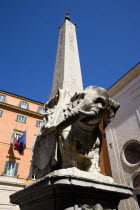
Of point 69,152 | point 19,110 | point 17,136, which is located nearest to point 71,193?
point 69,152

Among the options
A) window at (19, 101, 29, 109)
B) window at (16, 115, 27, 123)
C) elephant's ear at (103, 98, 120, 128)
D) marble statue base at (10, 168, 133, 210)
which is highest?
window at (19, 101, 29, 109)

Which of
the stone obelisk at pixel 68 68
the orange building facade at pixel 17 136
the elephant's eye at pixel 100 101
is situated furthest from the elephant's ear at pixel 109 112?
the orange building facade at pixel 17 136

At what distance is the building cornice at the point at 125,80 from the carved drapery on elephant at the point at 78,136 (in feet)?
42.6

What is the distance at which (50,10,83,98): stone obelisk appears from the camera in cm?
→ 436

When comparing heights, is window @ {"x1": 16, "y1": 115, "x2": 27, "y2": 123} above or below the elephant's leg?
above

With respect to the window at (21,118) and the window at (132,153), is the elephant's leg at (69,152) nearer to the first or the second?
the window at (132,153)

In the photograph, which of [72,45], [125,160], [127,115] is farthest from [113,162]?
[72,45]

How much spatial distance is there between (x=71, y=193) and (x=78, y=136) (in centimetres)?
77

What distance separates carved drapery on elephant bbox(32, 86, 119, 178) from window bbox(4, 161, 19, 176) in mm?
14282

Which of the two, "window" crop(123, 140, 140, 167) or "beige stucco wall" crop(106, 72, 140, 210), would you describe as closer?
"window" crop(123, 140, 140, 167)

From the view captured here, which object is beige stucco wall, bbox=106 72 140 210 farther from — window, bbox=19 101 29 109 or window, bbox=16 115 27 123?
window, bbox=19 101 29 109

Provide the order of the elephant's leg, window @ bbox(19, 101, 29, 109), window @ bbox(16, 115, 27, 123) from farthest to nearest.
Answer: window @ bbox(19, 101, 29, 109) < window @ bbox(16, 115, 27, 123) < the elephant's leg

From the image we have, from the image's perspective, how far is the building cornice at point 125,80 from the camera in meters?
14.7

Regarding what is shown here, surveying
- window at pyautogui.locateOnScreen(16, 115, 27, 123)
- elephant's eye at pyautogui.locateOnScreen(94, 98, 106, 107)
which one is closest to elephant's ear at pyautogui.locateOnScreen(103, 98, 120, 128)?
elephant's eye at pyautogui.locateOnScreen(94, 98, 106, 107)
